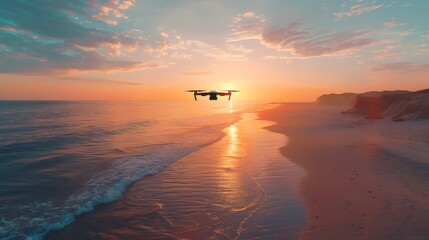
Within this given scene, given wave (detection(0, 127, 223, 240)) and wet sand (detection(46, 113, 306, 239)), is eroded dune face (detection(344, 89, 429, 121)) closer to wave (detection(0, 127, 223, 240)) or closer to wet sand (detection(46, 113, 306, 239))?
wet sand (detection(46, 113, 306, 239))

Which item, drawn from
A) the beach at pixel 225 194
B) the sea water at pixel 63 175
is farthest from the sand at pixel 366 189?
the sea water at pixel 63 175

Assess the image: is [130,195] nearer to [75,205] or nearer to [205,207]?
[75,205]

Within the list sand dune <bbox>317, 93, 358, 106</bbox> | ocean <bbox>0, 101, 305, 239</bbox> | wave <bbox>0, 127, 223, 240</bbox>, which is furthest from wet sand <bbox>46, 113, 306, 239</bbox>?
sand dune <bbox>317, 93, 358, 106</bbox>

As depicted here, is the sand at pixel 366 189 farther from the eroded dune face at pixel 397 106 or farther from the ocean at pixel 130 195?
the eroded dune face at pixel 397 106

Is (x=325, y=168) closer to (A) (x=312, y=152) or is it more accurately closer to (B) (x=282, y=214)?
(A) (x=312, y=152)

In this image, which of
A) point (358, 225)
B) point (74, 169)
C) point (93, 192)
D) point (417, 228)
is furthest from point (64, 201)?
point (417, 228)

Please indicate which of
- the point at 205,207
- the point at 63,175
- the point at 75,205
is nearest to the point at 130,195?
the point at 75,205
